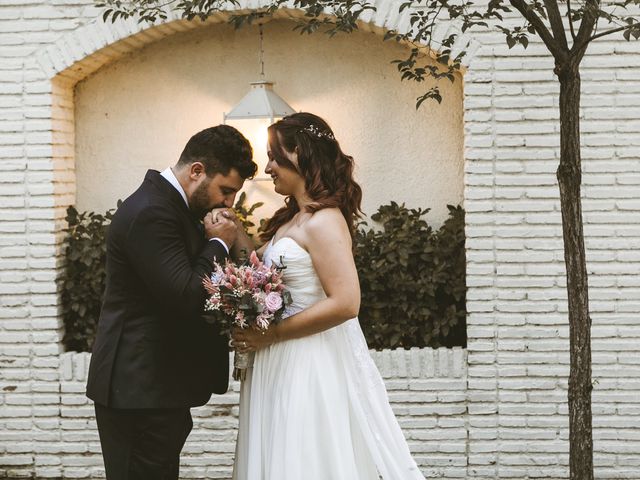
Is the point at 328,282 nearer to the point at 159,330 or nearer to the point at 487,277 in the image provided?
the point at 159,330

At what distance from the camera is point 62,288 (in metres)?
6.47

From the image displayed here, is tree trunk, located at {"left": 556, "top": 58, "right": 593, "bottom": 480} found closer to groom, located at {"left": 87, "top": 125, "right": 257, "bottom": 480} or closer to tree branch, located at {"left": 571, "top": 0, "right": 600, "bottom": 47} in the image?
tree branch, located at {"left": 571, "top": 0, "right": 600, "bottom": 47}

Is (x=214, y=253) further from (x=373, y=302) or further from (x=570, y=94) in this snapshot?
(x=373, y=302)

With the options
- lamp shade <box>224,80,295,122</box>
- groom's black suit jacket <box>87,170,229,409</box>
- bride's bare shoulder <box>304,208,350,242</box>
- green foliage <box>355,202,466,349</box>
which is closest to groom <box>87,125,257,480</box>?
groom's black suit jacket <box>87,170,229,409</box>

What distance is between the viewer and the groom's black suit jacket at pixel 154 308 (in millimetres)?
3877

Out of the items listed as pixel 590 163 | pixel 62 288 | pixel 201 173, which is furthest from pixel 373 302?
pixel 201 173

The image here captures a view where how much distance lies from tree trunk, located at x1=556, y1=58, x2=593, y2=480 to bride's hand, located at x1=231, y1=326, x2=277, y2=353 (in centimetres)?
125

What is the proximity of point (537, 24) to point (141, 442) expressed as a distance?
2.31 meters

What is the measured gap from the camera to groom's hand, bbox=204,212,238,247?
4.14 meters

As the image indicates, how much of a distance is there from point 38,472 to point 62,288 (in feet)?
3.92

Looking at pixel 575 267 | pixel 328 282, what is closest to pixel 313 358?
pixel 328 282

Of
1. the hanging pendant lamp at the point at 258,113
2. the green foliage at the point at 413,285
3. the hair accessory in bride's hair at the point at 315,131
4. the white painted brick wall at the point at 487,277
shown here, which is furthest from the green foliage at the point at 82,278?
the hair accessory in bride's hair at the point at 315,131

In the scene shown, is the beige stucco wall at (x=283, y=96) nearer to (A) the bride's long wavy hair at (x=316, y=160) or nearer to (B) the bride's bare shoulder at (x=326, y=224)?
(A) the bride's long wavy hair at (x=316, y=160)

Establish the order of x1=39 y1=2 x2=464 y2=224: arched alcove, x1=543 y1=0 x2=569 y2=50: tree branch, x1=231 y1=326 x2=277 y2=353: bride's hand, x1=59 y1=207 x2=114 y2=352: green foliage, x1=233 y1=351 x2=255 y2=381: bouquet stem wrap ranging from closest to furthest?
x1=543 y1=0 x2=569 y2=50: tree branch → x1=231 y1=326 x2=277 y2=353: bride's hand → x1=233 y1=351 x2=255 y2=381: bouquet stem wrap → x1=59 y1=207 x2=114 y2=352: green foliage → x1=39 y1=2 x2=464 y2=224: arched alcove
